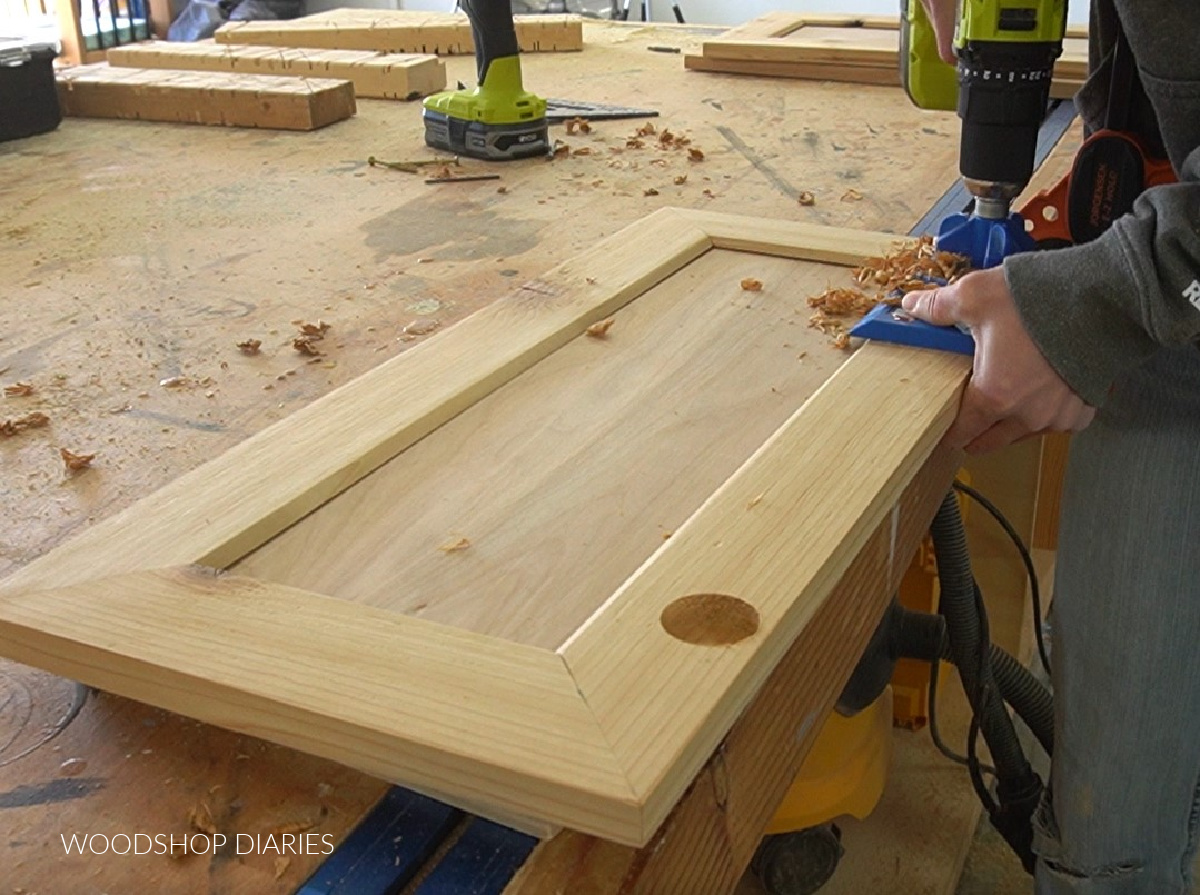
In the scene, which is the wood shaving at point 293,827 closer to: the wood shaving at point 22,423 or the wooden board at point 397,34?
the wood shaving at point 22,423

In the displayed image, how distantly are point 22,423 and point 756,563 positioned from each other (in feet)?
2.10

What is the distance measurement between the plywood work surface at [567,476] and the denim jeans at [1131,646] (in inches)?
12.8

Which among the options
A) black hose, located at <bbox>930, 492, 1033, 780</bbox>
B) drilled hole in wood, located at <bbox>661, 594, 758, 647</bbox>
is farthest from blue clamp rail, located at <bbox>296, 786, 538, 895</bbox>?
black hose, located at <bbox>930, 492, 1033, 780</bbox>

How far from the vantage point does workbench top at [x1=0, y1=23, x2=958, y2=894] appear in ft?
2.02

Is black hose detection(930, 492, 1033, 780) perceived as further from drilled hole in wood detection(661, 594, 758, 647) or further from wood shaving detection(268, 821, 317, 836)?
wood shaving detection(268, 821, 317, 836)

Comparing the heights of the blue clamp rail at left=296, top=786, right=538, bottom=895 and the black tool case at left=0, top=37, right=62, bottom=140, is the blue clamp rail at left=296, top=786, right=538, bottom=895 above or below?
below

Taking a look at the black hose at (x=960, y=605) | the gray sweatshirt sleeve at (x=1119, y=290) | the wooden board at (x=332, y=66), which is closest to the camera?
the gray sweatshirt sleeve at (x=1119, y=290)

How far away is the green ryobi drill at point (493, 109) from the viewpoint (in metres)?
1.80

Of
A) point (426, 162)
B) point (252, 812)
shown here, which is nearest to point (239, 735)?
point (252, 812)

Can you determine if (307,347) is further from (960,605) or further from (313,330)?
(960,605)

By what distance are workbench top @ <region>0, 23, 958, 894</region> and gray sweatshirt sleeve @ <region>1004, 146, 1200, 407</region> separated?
534 millimetres

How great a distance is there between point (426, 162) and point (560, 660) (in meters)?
1.32

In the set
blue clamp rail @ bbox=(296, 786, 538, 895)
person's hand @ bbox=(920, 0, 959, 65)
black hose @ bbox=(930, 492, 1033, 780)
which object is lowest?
black hose @ bbox=(930, 492, 1033, 780)

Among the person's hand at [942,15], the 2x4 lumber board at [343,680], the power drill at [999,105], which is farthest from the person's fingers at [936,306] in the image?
the 2x4 lumber board at [343,680]
